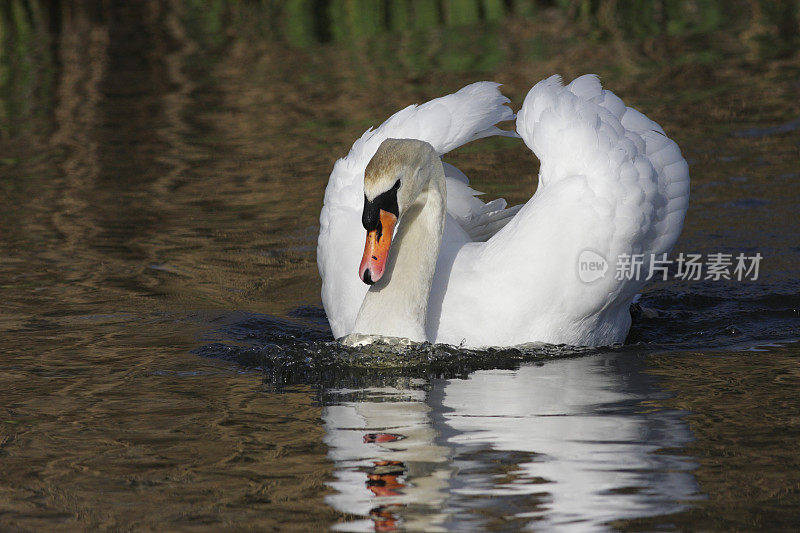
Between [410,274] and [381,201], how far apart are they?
0.50 metres

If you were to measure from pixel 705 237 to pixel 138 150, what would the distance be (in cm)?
608

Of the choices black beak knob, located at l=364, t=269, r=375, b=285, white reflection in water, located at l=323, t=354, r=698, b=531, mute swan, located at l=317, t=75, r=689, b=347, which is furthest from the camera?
mute swan, located at l=317, t=75, r=689, b=347

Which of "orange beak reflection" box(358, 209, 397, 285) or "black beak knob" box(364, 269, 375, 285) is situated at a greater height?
"orange beak reflection" box(358, 209, 397, 285)

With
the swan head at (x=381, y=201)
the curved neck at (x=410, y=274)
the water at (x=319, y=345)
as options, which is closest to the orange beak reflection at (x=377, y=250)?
the swan head at (x=381, y=201)

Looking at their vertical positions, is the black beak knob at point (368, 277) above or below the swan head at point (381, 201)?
below

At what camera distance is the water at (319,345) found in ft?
15.1

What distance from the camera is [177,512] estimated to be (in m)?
4.51

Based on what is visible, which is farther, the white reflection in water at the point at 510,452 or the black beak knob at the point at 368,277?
the black beak knob at the point at 368,277

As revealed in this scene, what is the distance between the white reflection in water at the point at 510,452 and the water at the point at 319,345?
0.6 inches

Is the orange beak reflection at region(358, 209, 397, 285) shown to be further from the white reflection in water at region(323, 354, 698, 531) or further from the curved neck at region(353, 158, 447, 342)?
the white reflection in water at region(323, 354, 698, 531)

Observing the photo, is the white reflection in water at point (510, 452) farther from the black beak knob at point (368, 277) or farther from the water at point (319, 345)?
the black beak knob at point (368, 277)

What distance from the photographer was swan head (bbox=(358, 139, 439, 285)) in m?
5.86

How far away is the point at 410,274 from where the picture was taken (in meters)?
6.23

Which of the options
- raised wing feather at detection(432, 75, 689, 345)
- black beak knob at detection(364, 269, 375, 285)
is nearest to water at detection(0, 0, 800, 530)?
raised wing feather at detection(432, 75, 689, 345)
